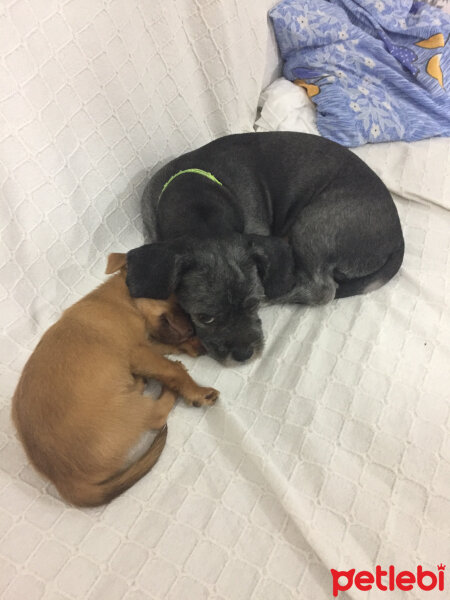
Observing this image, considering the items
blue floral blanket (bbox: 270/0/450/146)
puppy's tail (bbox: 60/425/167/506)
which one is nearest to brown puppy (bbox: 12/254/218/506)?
puppy's tail (bbox: 60/425/167/506)

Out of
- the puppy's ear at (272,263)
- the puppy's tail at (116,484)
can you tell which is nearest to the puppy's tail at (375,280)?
the puppy's ear at (272,263)

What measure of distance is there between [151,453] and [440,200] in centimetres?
185

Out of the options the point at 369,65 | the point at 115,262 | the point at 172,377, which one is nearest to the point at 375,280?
the point at 172,377

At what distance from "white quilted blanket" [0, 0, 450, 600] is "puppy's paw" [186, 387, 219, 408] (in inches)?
1.5

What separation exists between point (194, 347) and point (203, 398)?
0.87 feet

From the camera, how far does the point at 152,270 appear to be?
5.03ft

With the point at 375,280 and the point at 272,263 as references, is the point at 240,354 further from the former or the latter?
the point at 375,280

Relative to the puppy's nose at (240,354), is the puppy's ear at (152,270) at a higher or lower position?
higher

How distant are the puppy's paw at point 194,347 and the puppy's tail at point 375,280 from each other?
642mm

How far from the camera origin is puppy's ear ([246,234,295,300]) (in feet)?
5.52

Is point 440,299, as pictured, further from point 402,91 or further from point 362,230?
point 402,91

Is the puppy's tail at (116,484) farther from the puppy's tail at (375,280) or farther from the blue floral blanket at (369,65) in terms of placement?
the blue floral blanket at (369,65)

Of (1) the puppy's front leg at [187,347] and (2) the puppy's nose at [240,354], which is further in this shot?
(1) the puppy's front leg at [187,347]

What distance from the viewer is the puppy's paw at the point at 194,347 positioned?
176cm
